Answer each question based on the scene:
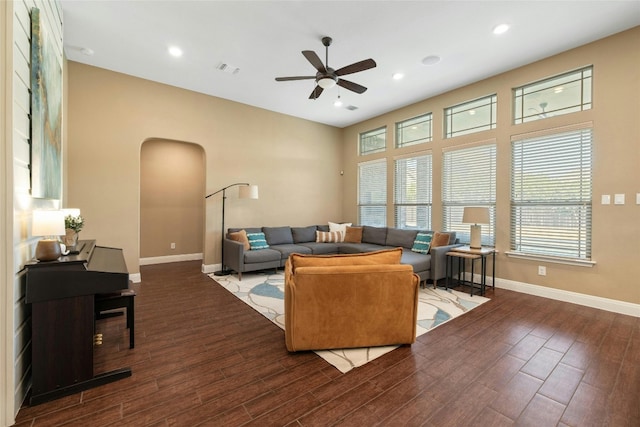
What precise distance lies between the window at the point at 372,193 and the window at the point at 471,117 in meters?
1.57

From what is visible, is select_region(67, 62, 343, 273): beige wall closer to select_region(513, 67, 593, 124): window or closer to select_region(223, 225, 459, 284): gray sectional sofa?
select_region(223, 225, 459, 284): gray sectional sofa

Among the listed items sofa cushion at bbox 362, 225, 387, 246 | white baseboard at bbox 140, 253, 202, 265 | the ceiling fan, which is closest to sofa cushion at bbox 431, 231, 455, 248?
sofa cushion at bbox 362, 225, 387, 246

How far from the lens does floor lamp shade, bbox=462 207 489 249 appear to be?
420 centimetres

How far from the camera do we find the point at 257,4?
9.84ft

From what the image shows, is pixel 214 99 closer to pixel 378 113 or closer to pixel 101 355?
pixel 378 113

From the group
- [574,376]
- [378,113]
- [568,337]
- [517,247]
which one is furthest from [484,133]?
[574,376]

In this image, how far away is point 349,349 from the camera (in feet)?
8.29

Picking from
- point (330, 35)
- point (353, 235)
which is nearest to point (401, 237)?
point (353, 235)

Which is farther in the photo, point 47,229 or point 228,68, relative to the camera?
point 228,68

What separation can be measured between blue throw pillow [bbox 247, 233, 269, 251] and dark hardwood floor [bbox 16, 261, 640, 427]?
2.13 metres

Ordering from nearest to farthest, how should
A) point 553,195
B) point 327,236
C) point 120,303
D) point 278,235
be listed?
point 120,303 < point 553,195 < point 278,235 < point 327,236

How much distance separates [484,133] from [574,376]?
3686 millimetres

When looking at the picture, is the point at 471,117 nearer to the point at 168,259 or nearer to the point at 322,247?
the point at 322,247

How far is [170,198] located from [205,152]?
190 centimetres
